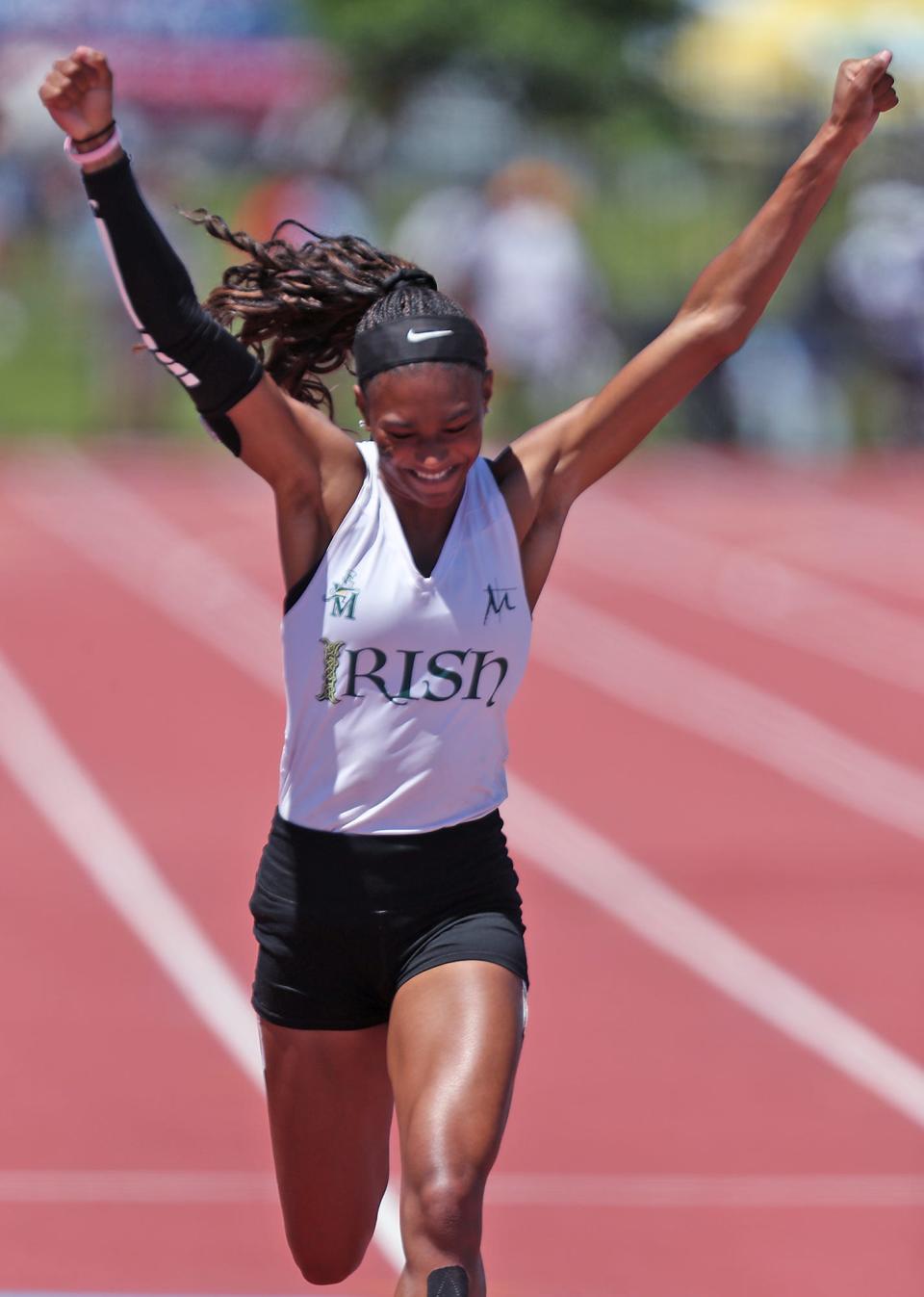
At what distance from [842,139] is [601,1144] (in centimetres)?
305

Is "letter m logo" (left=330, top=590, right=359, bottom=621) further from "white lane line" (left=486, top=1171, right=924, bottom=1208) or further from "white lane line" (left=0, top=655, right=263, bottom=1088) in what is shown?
"white lane line" (left=0, top=655, right=263, bottom=1088)

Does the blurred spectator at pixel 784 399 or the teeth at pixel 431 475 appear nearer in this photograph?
the teeth at pixel 431 475

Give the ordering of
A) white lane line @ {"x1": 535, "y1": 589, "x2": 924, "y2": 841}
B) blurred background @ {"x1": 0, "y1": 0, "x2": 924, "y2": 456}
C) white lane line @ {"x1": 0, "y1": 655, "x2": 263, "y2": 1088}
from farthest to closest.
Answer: blurred background @ {"x1": 0, "y1": 0, "x2": 924, "y2": 456}, white lane line @ {"x1": 535, "y1": 589, "x2": 924, "y2": 841}, white lane line @ {"x1": 0, "y1": 655, "x2": 263, "y2": 1088}

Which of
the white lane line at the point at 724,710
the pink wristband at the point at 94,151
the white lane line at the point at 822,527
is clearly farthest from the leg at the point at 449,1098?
the white lane line at the point at 822,527

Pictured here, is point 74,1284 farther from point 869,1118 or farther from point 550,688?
point 550,688

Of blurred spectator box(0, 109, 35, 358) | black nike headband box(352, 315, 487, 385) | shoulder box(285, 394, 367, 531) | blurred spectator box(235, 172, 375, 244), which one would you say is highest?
black nike headband box(352, 315, 487, 385)

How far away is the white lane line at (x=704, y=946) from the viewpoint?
6824 millimetres

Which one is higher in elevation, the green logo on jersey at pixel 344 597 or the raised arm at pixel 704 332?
the raised arm at pixel 704 332

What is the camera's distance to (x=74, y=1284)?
5.25 m

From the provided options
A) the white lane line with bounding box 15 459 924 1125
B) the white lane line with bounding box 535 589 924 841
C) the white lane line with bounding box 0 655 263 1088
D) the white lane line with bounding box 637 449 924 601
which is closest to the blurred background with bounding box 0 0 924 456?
the white lane line with bounding box 637 449 924 601

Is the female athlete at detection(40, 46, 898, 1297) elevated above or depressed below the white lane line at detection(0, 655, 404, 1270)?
above

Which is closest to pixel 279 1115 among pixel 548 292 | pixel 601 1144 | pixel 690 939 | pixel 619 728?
pixel 601 1144

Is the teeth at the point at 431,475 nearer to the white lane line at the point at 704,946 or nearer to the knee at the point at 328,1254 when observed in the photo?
the knee at the point at 328,1254

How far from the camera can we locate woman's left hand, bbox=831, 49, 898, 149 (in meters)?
4.16
